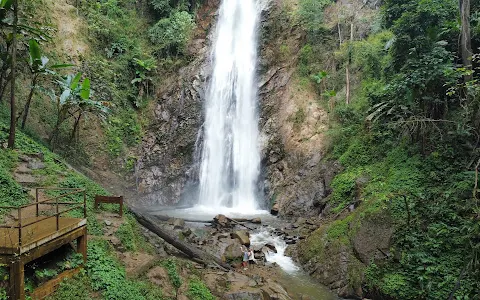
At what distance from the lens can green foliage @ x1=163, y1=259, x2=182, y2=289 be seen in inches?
308

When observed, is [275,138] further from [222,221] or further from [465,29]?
[465,29]

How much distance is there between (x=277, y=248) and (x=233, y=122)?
1060cm

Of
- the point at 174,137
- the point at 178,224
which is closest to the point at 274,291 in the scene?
the point at 178,224

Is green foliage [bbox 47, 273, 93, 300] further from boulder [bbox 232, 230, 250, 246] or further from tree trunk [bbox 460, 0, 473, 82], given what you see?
tree trunk [bbox 460, 0, 473, 82]

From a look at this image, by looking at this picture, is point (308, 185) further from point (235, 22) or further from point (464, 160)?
point (235, 22)

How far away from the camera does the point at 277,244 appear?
12852mm

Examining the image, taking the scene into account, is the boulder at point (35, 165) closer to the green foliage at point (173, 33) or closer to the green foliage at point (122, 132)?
the green foliage at point (122, 132)

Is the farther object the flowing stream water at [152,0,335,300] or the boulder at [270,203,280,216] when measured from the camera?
the flowing stream water at [152,0,335,300]

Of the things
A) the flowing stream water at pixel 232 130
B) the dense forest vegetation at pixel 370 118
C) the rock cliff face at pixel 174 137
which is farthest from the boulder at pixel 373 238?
the rock cliff face at pixel 174 137

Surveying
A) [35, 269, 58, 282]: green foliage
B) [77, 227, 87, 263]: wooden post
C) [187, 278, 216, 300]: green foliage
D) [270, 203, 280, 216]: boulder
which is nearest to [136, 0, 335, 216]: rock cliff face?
[270, 203, 280, 216]: boulder

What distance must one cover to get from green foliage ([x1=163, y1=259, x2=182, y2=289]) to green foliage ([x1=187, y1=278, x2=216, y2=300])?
0.32 meters

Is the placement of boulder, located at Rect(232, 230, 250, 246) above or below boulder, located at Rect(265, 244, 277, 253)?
above

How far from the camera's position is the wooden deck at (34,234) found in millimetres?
5289

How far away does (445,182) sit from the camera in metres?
10.3
